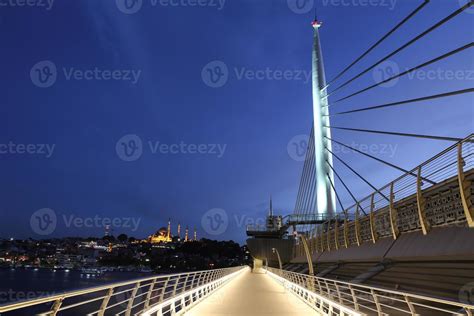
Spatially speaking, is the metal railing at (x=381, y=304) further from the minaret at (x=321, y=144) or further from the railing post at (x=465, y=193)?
the minaret at (x=321, y=144)

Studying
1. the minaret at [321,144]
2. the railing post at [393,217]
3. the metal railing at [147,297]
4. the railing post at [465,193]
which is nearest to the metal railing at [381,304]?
the railing post at [465,193]

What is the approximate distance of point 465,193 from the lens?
834 centimetres

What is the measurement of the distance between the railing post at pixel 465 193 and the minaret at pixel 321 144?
2748 centimetres

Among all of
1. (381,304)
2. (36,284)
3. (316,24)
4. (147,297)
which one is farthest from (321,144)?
(36,284)

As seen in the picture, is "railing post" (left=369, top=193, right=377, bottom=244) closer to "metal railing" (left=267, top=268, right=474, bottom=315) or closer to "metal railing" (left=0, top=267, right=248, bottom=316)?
"metal railing" (left=267, top=268, right=474, bottom=315)

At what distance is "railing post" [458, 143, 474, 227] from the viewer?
806 centimetres

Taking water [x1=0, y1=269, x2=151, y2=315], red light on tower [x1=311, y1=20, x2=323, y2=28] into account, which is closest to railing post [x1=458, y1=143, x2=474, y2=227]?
water [x1=0, y1=269, x2=151, y2=315]

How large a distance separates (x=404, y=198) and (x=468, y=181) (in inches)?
169

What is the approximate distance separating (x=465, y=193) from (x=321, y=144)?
2804cm

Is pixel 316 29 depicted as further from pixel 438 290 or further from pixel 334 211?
pixel 438 290

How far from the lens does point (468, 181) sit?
841 centimetres

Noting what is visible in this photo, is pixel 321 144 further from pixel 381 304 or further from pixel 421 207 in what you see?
pixel 381 304

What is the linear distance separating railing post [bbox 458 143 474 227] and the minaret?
90.2 feet

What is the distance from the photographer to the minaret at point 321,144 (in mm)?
36500
